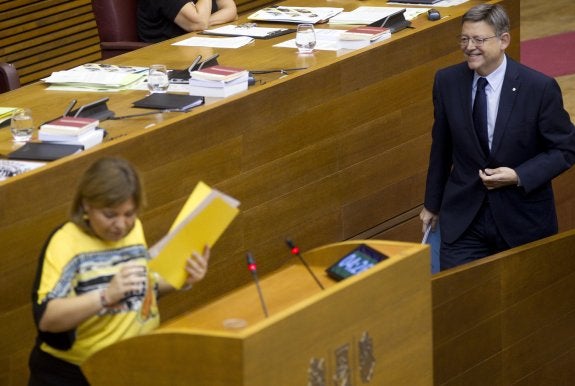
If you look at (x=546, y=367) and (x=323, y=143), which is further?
(x=323, y=143)

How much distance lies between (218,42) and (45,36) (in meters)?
2.23

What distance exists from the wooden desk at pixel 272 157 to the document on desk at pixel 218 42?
8 centimetres

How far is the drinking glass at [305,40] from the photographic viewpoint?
5.59 m

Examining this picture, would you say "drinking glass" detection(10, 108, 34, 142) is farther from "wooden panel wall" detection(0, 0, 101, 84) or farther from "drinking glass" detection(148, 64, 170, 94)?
"wooden panel wall" detection(0, 0, 101, 84)

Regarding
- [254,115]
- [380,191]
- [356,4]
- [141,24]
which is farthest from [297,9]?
[254,115]

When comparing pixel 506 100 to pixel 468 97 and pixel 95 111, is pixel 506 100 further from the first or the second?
pixel 95 111

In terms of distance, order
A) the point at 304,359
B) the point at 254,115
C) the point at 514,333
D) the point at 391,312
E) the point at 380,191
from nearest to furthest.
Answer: the point at 304,359 < the point at 391,312 < the point at 514,333 < the point at 254,115 < the point at 380,191

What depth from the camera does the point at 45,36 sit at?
26.0ft

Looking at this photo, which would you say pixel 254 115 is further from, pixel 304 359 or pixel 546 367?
pixel 304 359

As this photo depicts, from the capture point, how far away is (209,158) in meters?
4.77

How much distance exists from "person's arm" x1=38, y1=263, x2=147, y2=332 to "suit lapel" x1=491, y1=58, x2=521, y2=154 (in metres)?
1.96

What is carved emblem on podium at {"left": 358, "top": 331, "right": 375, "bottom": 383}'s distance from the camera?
11.1 feet

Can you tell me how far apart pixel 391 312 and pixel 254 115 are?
1.67 meters

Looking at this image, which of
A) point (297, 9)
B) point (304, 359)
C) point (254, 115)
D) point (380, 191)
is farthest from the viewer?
point (297, 9)
